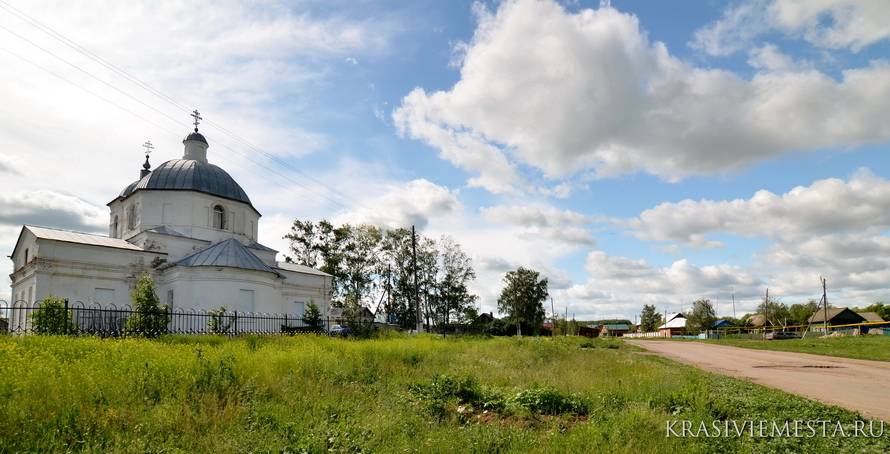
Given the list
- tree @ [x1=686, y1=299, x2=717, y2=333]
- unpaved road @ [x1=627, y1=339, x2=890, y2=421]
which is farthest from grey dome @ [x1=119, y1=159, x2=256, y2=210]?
tree @ [x1=686, y1=299, x2=717, y2=333]

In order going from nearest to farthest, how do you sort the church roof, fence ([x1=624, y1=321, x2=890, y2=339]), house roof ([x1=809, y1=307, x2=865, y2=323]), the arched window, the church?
the church
the church roof
the arched window
fence ([x1=624, y1=321, x2=890, y2=339])
house roof ([x1=809, y1=307, x2=865, y2=323])

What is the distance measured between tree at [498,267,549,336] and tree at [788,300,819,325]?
115ft

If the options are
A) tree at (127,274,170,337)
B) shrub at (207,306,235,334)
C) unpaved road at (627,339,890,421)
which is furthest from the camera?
shrub at (207,306,235,334)

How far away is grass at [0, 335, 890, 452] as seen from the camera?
6.15 m

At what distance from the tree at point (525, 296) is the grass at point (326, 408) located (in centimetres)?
5898

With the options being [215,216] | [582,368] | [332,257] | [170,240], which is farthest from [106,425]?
[332,257]

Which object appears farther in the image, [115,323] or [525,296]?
[525,296]

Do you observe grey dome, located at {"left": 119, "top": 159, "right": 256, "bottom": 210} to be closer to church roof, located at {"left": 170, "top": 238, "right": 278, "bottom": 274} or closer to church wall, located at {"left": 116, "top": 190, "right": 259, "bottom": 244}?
church wall, located at {"left": 116, "top": 190, "right": 259, "bottom": 244}

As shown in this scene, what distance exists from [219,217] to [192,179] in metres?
2.86

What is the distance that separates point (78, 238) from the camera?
2817 cm

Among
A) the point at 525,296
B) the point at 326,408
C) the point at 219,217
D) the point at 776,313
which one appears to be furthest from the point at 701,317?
the point at 326,408

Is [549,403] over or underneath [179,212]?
underneath

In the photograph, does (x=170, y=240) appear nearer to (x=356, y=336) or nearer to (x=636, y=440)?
(x=356, y=336)

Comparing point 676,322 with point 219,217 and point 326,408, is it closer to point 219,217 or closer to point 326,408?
point 219,217
